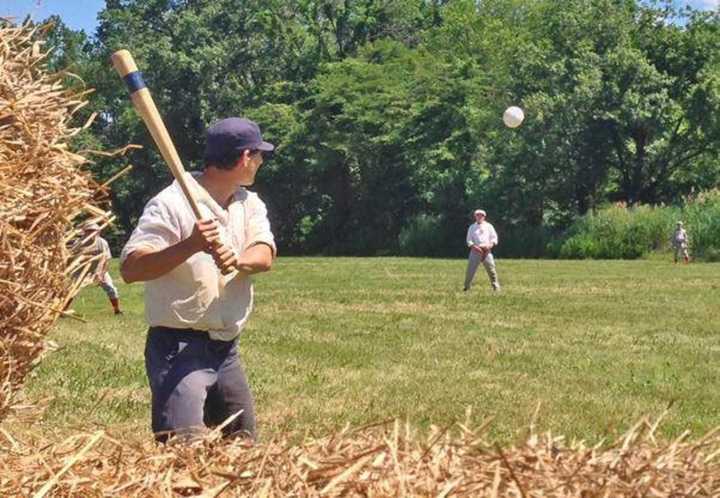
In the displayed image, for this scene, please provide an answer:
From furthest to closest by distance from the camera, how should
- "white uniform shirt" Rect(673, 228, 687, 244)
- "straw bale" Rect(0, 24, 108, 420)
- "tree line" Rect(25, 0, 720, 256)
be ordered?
"tree line" Rect(25, 0, 720, 256), "white uniform shirt" Rect(673, 228, 687, 244), "straw bale" Rect(0, 24, 108, 420)

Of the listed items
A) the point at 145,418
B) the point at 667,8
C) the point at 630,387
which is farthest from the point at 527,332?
the point at 667,8

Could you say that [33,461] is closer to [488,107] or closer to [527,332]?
[527,332]

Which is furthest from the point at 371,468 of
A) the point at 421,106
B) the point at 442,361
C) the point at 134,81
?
the point at 421,106

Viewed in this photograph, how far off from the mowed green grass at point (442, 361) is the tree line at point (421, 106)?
28519mm

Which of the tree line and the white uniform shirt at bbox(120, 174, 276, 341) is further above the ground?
the tree line

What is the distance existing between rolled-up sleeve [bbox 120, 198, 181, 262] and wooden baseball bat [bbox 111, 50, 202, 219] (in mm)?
243

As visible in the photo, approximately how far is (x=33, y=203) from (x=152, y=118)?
689 mm

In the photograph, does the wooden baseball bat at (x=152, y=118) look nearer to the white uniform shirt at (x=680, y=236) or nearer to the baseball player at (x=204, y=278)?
the baseball player at (x=204, y=278)

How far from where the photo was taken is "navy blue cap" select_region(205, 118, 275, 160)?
529 centimetres

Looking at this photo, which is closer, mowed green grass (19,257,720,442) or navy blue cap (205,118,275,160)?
navy blue cap (205,118,275,160)

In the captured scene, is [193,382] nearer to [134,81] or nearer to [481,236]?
[134,81]

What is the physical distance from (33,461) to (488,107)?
55680 millimetres

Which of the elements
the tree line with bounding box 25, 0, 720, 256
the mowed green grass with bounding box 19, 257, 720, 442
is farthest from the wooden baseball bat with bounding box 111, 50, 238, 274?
the tree line with bounding box 25, 0, 720, 256

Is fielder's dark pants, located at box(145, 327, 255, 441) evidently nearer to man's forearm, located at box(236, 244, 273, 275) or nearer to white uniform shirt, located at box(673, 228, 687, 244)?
man's forearm, located at box(236, 244, 273, 275)
